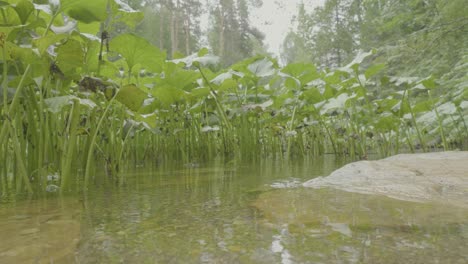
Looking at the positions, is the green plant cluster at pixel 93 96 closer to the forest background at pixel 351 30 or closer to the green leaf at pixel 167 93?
the green leaf at pixel 167 93

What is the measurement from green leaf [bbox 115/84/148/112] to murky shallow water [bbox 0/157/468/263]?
0.46 metres

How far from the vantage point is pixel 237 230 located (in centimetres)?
63

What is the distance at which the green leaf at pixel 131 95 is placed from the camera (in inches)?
51.9

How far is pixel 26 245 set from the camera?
562mm

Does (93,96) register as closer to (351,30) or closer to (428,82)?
(428,82)

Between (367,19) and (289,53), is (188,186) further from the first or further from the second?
(289,53)

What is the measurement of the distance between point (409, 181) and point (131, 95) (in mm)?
996

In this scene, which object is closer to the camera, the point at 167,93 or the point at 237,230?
the point at 237,230

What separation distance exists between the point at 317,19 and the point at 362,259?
562 inches

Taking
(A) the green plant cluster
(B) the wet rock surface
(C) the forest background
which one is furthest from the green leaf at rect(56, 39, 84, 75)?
(C) the forest background

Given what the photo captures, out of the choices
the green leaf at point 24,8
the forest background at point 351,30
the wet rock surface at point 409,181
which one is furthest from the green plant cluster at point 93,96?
the wet rock surface at point 409,181

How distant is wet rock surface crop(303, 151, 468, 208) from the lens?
3.10 feet

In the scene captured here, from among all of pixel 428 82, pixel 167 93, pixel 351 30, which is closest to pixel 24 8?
pixel 167 93

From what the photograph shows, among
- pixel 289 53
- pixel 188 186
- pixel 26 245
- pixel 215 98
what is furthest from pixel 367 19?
pixel 289 53
